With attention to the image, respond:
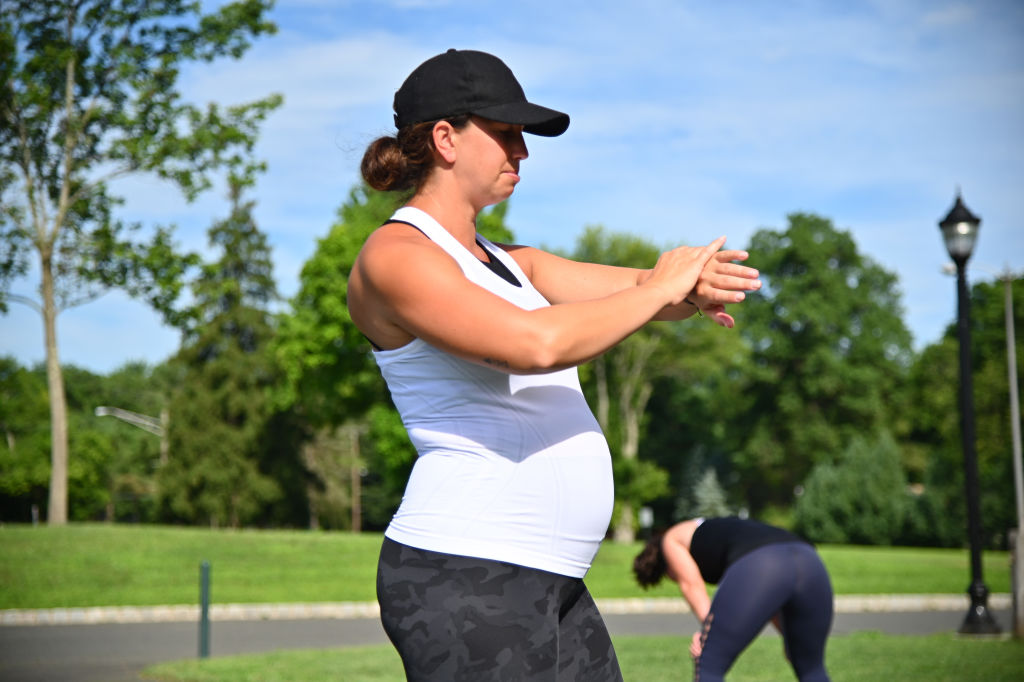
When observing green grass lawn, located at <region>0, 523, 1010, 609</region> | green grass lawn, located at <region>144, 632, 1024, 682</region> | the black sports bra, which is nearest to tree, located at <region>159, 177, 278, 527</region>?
green grass lawn, located at <region>0, 523, 1010, 609</region>

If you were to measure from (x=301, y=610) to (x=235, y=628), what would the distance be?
2342mm

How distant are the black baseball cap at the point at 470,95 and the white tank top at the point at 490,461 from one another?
0.74 ft

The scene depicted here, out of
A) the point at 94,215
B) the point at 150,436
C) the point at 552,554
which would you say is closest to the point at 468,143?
the point at 552,554

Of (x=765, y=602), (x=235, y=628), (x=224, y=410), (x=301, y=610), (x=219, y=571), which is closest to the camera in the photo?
(x=765, y=602)

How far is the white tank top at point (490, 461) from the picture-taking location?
1.95 metres

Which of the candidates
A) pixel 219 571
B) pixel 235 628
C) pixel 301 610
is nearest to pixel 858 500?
pixel 219 571

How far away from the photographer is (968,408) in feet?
41.8

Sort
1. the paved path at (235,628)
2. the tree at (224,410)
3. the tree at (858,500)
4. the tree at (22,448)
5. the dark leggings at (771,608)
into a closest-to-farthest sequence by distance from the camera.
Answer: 1. the dark leggings at (771,608)
2. the paved path at (235,628)
3. the tree at (858,500)
4. the tree at (22,448)
5. the tree at (224,410)

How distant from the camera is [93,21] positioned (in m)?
23.2

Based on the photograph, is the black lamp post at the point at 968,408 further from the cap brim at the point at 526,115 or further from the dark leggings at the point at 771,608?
the cap brim at the point at 526,115

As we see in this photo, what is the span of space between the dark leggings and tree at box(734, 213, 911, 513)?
176 feet

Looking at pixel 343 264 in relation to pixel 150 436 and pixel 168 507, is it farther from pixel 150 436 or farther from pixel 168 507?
pixel 150 436

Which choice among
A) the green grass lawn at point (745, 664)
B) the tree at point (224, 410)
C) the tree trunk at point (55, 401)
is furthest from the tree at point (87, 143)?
the tree at point (224, 410)

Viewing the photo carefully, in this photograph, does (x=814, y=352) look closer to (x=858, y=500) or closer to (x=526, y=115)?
(x=858, y=500)
